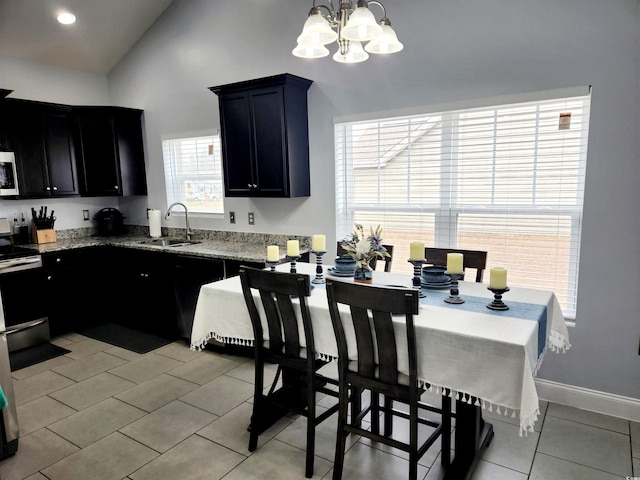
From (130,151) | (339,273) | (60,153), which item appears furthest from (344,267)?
(60,153)

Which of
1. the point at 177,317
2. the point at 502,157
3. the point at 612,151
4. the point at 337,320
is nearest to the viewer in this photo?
the point at 337,320

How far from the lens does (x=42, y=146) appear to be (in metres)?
4.45

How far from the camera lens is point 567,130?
2824 mm

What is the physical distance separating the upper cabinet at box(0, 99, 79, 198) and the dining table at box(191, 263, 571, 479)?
9.51 feet

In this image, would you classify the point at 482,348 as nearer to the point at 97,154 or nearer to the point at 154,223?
the point at 154,223

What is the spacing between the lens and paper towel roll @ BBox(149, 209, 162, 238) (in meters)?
4.87

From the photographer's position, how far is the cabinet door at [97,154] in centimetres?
471

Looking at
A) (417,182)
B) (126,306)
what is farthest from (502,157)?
(126,306)

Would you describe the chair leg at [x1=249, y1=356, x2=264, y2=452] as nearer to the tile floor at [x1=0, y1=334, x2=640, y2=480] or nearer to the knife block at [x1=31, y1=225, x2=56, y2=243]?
the tile floor at [x1=0, y1=334, x2=640, y2=480]

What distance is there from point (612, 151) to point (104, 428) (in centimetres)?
357

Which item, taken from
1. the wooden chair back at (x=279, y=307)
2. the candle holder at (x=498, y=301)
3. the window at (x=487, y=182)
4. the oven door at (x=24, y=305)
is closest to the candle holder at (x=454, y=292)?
the candle holder at (x=498, y=301)

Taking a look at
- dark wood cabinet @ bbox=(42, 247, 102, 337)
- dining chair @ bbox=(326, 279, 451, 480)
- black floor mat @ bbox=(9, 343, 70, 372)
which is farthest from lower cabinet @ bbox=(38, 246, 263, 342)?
dining chair @ bbox=(326, 279, 451, 480)

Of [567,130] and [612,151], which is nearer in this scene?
[612,151]

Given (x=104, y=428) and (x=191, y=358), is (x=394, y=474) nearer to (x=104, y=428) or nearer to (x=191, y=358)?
(x=104, y=428)
